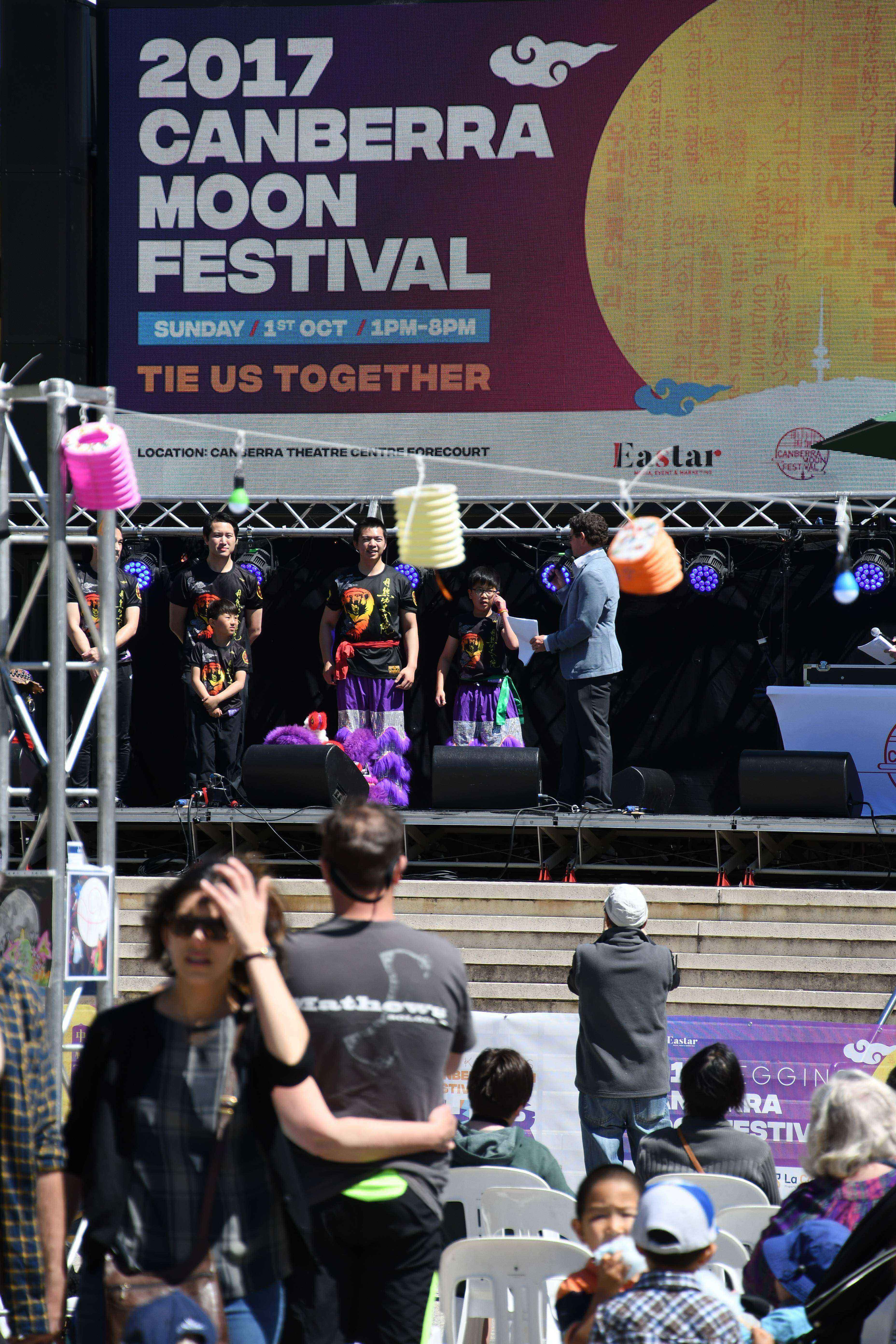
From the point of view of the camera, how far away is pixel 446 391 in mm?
9281

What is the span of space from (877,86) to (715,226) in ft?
4.06

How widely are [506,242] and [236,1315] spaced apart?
8039 millimetres

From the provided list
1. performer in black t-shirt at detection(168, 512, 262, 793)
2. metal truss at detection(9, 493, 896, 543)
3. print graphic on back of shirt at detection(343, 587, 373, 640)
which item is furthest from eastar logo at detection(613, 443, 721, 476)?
performer in black t-shirt at detection(168, 512, 262, 793)

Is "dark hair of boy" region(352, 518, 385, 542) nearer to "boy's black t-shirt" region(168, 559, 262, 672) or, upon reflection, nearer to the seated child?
"boy's black t-shirt" region(168, 559, 262, 672)

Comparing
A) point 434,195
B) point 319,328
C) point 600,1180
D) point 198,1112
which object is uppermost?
point 434,195

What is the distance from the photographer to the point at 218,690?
814 centimetres

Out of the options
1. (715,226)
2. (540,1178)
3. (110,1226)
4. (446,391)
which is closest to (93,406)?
(540,1178)

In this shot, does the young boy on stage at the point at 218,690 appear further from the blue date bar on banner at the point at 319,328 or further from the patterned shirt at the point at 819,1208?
the patterned shirt at the point at 819,1208

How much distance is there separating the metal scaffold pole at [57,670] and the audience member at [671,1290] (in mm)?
2541

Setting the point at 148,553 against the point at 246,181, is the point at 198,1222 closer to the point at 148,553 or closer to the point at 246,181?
the point at 148,553

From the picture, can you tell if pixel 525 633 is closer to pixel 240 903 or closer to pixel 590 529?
pixel 590 529

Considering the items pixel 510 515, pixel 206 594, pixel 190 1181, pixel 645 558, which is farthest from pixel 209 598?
pixel 190 1181

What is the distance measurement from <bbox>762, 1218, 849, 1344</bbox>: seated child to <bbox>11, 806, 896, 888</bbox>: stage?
468cm

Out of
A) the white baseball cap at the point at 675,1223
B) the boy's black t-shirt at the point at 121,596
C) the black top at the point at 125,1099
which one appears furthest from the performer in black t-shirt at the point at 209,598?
the white baseball cap at the point at 675,1223
